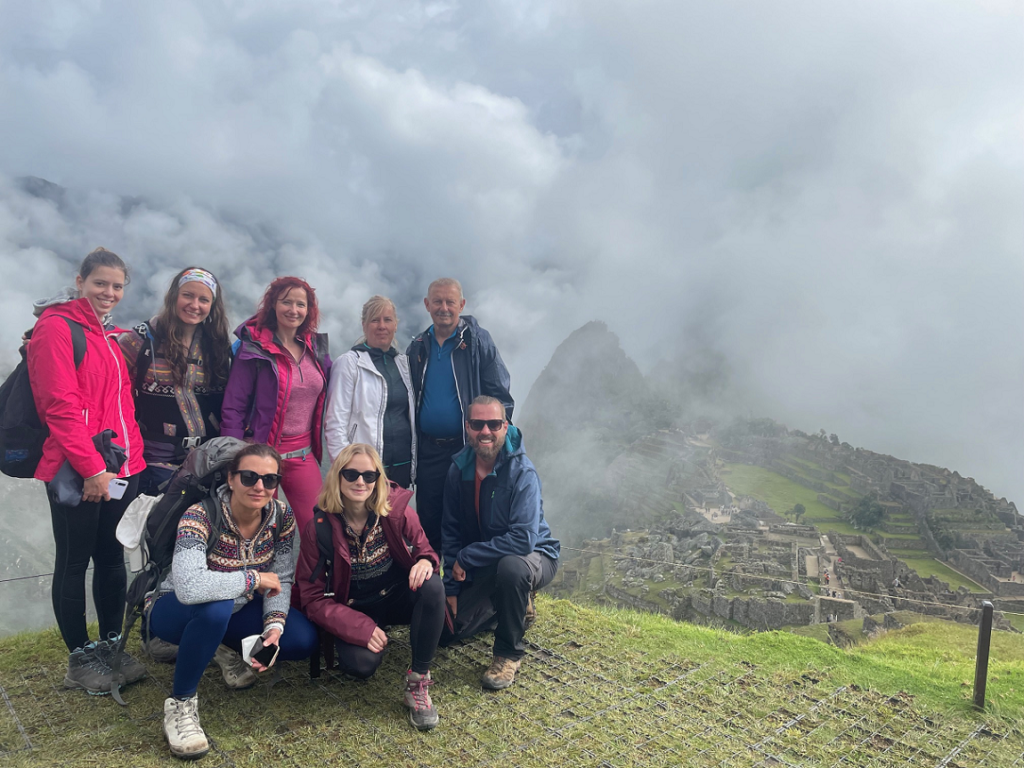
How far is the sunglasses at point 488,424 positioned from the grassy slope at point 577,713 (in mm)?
1495

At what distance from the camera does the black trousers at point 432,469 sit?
174 inches

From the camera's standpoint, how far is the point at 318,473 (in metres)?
3.89

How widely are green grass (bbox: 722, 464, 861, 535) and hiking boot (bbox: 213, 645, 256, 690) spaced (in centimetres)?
5050

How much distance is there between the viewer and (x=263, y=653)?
2.89 metres

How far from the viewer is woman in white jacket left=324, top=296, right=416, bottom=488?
3.95 metres

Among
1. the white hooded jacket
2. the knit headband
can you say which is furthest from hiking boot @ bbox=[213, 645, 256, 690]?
the knit headband

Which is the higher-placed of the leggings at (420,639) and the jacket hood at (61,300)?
the jacket hood at (61,300)

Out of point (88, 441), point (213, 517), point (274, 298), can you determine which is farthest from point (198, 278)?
point (213, 517)

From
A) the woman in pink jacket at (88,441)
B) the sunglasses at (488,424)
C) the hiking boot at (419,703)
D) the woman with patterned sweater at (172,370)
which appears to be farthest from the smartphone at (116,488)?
the sunglasses at (488,424)

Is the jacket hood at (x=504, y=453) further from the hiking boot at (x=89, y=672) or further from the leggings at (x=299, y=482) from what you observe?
the hiking boot at (x=89, y=672)

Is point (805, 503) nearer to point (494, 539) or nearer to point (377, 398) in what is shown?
point (494, 539)

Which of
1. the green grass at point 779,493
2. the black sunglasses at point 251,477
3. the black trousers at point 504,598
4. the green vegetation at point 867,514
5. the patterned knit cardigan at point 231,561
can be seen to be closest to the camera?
the patterned knit cardigan at point 231,561

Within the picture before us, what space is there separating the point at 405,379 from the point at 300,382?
72 cm

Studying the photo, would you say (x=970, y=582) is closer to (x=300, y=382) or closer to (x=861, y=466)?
(x=861, y=466)
